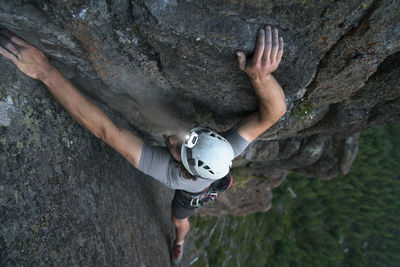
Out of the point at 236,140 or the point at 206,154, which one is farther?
the point at 236,140

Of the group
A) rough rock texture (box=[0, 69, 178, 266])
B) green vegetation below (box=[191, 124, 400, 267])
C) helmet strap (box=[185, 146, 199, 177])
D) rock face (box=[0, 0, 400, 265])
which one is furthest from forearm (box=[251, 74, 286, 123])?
green vegetation below (box=[191, 124, 400, 267])

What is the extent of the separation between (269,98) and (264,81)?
26 centimetres

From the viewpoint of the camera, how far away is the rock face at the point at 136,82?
1806mm

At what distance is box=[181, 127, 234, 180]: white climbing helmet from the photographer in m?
2.38

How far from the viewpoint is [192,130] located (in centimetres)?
252

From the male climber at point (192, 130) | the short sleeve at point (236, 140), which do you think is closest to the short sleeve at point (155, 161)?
the male climber at point (192, 130)

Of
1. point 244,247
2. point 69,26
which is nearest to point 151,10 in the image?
point 69,26

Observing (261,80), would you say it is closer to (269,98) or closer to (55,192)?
(269,98)

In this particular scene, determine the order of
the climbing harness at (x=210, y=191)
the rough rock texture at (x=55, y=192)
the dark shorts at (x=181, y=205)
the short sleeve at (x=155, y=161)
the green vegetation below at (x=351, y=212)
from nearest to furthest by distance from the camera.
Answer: the rough rock texture at (x=55, y=192) → the short sleeve at (x=155, y=161) → the climbing harness at (x=210, y=191) → the dark shorts at (x=181, y=205) → the green vegetation below at (x=351, y=212)

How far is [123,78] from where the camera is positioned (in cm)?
256

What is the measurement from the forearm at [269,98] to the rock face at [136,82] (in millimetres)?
130

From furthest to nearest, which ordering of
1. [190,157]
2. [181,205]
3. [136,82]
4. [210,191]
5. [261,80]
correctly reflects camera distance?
1. [181,205]
2. [210,191]
3. [136,82]
4. [190,157]
5. [261,80]

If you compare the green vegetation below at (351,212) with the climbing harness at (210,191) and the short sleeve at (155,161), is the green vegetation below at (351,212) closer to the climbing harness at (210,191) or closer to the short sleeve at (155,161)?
the climbing harness at (210,191)

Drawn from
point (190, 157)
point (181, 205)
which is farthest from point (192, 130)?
point (181, 205)
